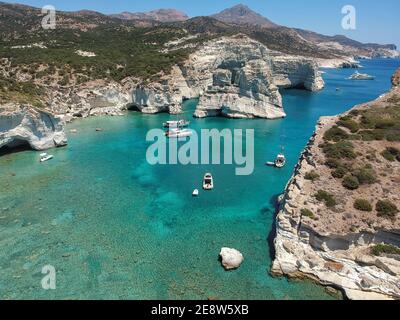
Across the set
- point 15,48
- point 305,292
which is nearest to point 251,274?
point 305,292

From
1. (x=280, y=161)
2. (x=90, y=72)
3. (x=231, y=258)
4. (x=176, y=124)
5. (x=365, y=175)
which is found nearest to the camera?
(x=231, y=258)

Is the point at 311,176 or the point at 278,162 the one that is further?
the point at 278,162

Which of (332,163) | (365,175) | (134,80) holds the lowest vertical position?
(365,175)

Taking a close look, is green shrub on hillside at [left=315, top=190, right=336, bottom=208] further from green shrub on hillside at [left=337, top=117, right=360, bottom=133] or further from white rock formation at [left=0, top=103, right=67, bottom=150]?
white rock formation at [left=0, top=103, right=67, bottom=150]

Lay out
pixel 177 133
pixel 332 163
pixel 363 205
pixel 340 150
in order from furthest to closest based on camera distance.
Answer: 1. pixel 177 133
2. pixel 340 150
3. pixel 332 163
4. pixel 363 205

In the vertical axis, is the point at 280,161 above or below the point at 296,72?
below

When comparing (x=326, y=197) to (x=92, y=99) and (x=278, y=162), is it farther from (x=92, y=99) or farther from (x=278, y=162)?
(x=92, y=99)

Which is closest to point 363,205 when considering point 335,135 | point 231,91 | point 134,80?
point 335,135

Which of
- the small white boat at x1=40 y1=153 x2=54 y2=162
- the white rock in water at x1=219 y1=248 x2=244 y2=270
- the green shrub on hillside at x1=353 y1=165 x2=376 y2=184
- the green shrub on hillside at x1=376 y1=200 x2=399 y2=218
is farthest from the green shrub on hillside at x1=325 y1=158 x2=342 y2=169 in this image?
the small white boat at x1=40 y1=153 x2=54 y2=162

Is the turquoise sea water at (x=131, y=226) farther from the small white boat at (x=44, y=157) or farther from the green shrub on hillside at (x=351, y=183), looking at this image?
the green shrub on hillside at (x=351, y=183)
